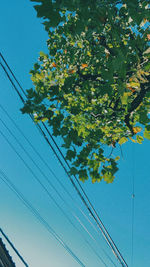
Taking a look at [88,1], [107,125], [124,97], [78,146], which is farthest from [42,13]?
[107,125]

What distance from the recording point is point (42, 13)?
63.5 inches

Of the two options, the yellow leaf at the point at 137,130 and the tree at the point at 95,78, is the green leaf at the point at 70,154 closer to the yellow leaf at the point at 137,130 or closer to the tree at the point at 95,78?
the tree at the point at 95,78

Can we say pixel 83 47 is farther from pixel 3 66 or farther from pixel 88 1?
pixel 88 1

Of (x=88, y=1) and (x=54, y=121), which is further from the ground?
(x=88, y=1)

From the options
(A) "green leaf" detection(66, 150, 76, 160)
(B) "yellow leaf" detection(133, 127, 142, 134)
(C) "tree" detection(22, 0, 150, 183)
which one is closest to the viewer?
(C) "tree" detection(22, 0, 150, 183)

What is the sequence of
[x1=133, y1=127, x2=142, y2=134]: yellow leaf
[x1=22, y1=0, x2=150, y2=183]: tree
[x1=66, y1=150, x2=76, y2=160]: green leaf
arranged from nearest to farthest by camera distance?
A: [x1=22, y1=0, x2=150, y2=183]: tree < [x1=66, y1=150, x2=76, y2=160]: green leaf < [x1=133, y1=127, x2=142, y2=134]: yellow leaf

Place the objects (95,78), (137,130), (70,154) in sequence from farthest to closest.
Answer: (95,78) → (137,130) → (70,154)

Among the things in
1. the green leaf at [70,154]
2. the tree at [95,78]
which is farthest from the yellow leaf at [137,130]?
the green leaf at [70,154]

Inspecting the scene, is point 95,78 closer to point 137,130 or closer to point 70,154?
point 137,130

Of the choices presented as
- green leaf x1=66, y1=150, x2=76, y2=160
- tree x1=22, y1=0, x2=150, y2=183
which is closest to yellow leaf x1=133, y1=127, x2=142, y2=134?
tree x1=22, y1=0, x2=150, y2=183

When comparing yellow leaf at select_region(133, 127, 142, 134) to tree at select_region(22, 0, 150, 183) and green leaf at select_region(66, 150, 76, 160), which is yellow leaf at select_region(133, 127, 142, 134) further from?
green leaf at select_region(66, 150, 76, 160)

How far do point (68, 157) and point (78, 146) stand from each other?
9.0 inches

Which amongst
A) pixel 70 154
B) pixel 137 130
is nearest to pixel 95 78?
pixel 137 130

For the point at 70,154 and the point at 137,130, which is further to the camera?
the point at 137,130
